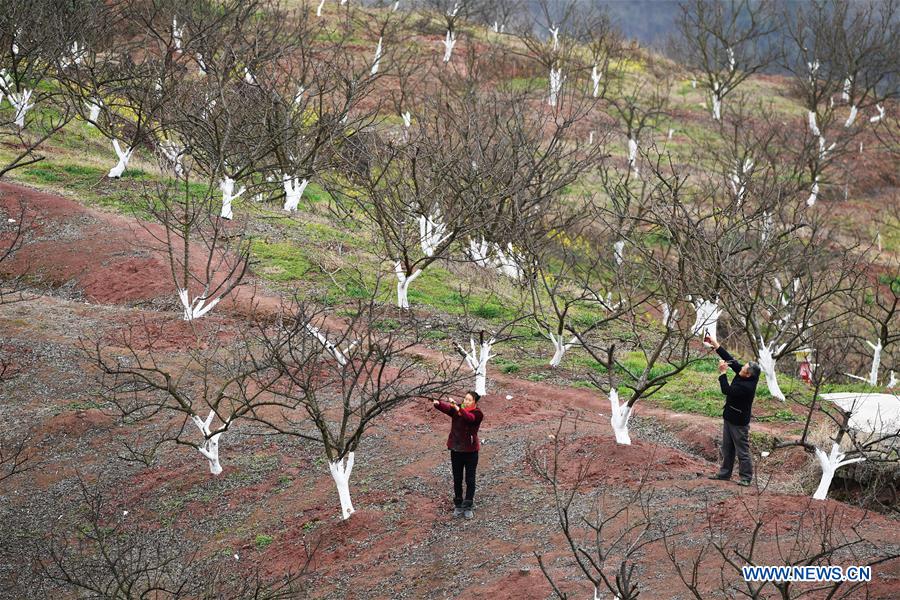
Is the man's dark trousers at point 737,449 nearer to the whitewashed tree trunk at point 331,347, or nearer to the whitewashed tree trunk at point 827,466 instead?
the whitewashed tree trunk at point 827,466

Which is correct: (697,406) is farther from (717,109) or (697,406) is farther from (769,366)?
(717,109)

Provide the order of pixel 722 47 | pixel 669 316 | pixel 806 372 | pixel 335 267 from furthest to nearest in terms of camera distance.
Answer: pixel 722 47
pixel 335 267
pixel 806 372
pixel 669 316

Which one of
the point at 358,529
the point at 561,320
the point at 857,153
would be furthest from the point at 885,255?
the point at 358,529

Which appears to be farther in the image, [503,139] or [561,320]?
[503,139]

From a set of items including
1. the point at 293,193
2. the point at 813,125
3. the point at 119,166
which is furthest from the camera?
the point at 813,125

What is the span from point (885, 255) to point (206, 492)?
30.8 m

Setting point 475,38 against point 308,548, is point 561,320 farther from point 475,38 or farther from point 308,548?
point 475,38

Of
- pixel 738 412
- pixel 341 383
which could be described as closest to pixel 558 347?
pixel 341 383

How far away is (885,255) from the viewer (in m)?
35.2

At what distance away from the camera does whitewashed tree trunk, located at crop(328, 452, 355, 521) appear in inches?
403

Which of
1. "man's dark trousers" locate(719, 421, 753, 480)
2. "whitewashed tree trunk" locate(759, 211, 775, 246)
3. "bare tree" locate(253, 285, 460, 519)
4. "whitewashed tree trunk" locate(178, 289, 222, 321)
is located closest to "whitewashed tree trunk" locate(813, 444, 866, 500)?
"man's dark trousers" locate(719, 421, 753, 480)

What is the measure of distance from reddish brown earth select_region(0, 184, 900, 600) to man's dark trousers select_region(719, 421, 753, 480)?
27cm

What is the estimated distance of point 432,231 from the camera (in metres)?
20.2

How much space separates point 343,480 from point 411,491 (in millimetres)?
1229
